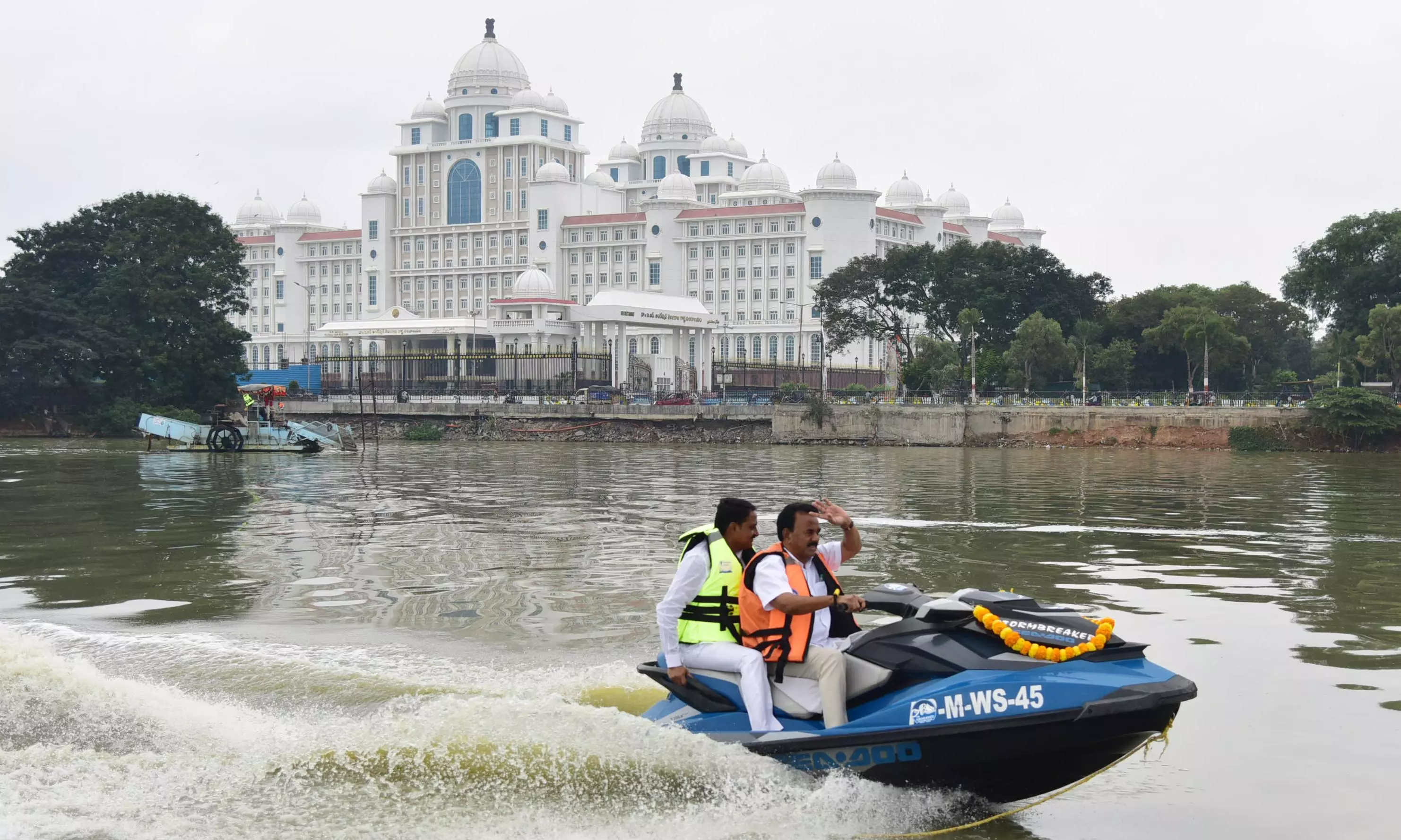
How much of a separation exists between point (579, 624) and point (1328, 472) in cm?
3016

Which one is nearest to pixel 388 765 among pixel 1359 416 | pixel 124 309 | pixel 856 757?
pixel 856 757

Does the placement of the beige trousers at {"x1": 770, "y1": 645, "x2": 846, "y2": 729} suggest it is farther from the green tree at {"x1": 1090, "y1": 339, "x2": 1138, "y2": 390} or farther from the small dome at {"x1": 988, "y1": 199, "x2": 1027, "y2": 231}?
the small dome at {"x1": 988, "y1": 199, "x2": 1027, "y2": 231}

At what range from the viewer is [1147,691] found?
7.21 meters

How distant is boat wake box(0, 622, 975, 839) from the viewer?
7785 mm

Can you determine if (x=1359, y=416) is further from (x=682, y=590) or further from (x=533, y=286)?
(x=533, y=286)

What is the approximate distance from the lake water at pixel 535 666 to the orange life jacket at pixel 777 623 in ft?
2.00

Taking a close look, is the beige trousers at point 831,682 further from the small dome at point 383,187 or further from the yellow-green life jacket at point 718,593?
the small dome at point 383,187

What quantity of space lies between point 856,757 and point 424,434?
6100cm

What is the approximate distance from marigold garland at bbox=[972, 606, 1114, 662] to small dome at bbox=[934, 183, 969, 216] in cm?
11982

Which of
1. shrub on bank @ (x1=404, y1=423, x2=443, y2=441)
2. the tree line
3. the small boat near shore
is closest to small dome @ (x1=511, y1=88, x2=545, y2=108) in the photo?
the tree line

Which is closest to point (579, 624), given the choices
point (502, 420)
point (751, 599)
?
point (751, 599)

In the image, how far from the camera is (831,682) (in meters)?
7.91

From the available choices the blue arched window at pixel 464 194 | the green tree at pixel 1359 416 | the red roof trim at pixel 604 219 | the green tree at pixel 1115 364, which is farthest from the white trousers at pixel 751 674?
the blue arched window at pixel 464 194

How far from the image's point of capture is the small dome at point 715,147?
126 metres
